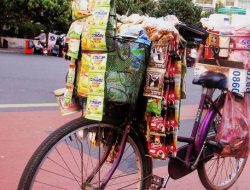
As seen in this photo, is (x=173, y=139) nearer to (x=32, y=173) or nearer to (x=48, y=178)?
(x=32, y=173)

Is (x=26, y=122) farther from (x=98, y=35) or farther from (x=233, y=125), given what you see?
(x=98, y=35)

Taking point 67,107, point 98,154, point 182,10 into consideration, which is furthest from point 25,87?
point 182,10

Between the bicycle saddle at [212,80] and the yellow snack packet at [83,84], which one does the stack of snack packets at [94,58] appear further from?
the bicycle saddle at [212,80]

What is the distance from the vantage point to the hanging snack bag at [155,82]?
2678 millimetres

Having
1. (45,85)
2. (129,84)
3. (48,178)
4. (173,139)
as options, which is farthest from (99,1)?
(45,85)

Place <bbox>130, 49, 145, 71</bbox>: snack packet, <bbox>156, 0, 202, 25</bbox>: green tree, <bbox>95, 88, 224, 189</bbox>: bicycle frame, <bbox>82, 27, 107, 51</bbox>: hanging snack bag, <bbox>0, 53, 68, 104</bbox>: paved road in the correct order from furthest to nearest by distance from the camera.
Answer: <bbox>156, 0, 202, 25</bbox>: green tree < <bbox>0, 53, 68, 104</bbox>: paved road < <bbox>95, 88, 224, 189</bbox>: bicycle frame < <bbox>130, 49, 145, 71</bbox>: snack packet < <bbox>82, 27, 107, 51</bbox>: hanging snack bag

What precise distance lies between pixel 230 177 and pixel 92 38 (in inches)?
82.7

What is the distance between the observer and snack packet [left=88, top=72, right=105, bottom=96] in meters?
2.51

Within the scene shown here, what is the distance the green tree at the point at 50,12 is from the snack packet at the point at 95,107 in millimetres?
22684

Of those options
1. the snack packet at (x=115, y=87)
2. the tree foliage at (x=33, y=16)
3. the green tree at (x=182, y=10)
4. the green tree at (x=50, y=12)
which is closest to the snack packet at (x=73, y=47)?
the snack packet at (x=115, y=87)

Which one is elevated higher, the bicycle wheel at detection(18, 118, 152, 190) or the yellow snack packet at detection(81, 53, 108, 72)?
the yellow snack packet at detection(81, 53, 108, 72)

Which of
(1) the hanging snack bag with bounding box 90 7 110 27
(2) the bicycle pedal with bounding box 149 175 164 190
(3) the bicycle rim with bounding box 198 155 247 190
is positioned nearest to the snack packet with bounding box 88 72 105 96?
(1) the hanging snack bag with bounding box 90 7 110 27

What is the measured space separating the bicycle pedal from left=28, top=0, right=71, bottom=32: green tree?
22401 millimetres

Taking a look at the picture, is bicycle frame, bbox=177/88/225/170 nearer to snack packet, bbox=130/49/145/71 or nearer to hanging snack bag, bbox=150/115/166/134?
hanging snack bag, bbox=150/115/166/134
